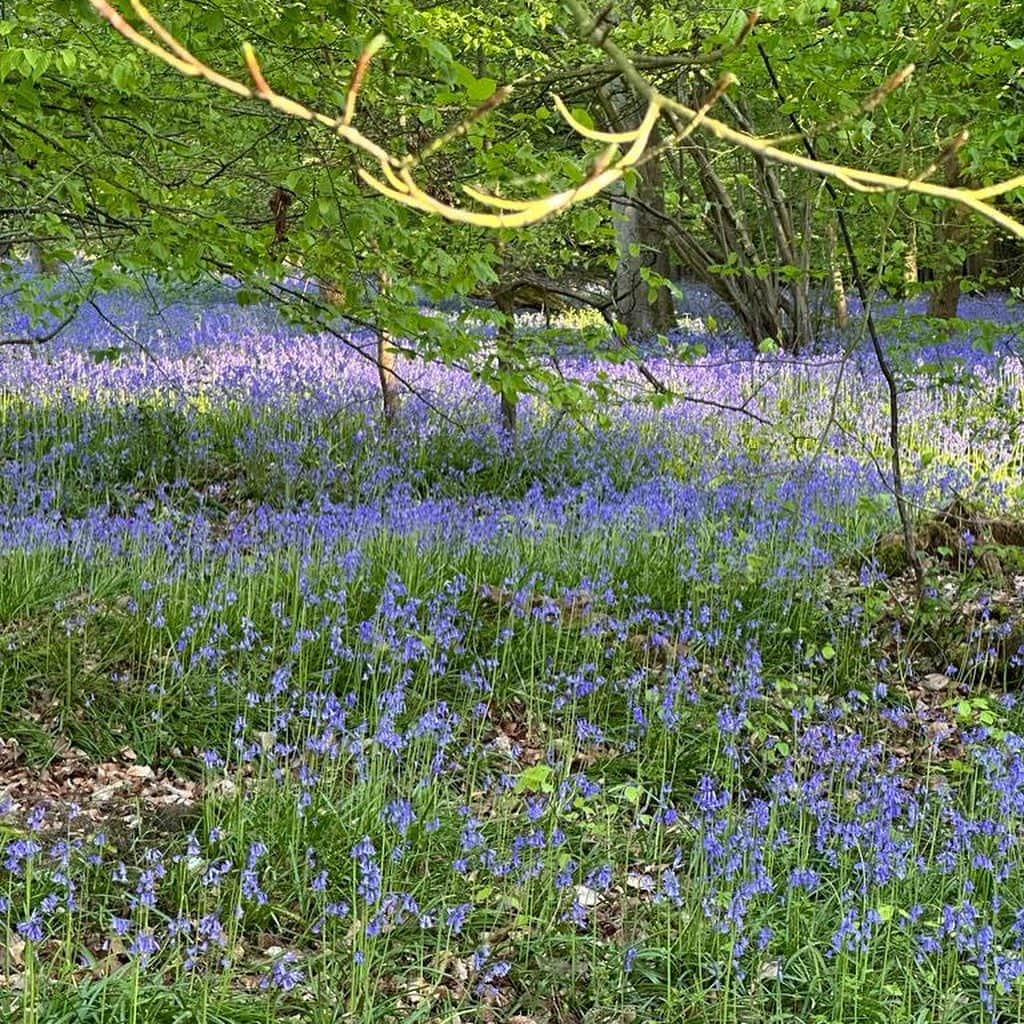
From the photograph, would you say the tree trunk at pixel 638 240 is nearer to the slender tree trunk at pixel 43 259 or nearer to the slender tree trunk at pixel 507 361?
the slender tree trunk at pixel 507 361

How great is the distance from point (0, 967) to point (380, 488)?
4.90 metres

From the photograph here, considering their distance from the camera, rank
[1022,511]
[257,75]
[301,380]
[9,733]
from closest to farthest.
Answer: [257,75]
[9,733]
[1022,511]
[301,380]

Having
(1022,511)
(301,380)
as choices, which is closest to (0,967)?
(1022,511)

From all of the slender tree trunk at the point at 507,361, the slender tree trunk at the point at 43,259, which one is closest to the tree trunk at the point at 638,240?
the slender tree trunk at the point at 507,361

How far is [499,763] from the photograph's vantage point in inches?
156

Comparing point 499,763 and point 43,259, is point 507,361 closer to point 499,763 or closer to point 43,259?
point 499,763

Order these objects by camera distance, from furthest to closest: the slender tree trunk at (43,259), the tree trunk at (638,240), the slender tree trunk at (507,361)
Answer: the tree trunk at (638,240)
the slender tree trunk at (43,259)
the slender tree trunk at (507,361)

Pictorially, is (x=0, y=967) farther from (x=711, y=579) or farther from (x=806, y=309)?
(x=806, y=309)

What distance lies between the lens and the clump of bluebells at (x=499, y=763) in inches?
105

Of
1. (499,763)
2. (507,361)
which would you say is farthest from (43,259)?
(499,763)

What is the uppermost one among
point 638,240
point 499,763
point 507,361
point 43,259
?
point 638,240

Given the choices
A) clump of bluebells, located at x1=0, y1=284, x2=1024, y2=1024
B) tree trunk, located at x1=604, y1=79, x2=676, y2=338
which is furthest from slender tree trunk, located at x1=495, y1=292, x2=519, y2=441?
tree trunk, located at x1=604, y1=79, x2=676, y2=338

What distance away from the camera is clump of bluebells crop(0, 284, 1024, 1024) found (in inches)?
105

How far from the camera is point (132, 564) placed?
537 centimetres
